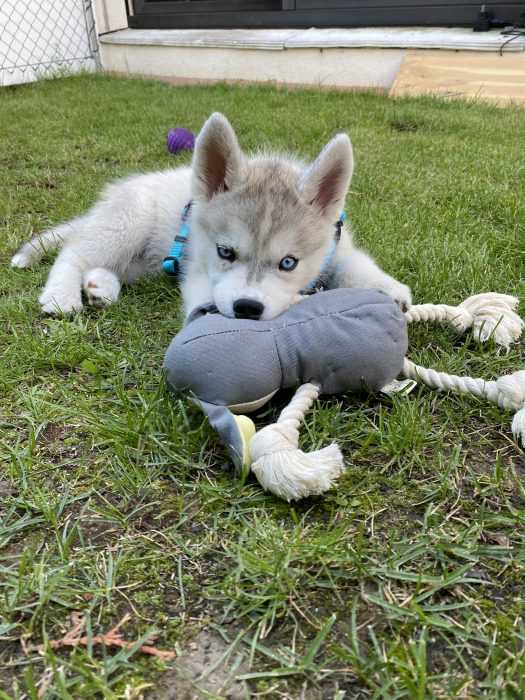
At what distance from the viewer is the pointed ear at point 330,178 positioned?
2419 mm

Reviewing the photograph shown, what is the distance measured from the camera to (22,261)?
3230 mm

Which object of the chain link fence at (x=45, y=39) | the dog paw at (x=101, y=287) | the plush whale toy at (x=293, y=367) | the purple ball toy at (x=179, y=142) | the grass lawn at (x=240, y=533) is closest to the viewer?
the grass lawn at (x=240, y=533)

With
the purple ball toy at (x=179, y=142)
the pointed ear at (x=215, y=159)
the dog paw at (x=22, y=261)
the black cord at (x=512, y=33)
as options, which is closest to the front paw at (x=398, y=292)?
the pointed ear at (x=215, y=159)

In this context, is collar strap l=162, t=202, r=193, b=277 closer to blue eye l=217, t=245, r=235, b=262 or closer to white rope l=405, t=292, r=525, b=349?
blue eye l=217, t=245, r=235, b=262

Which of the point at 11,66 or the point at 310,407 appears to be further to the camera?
the point at 11,66

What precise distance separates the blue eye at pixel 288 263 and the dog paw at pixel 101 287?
0.91 metres

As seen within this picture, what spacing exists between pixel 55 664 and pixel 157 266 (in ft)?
7.70

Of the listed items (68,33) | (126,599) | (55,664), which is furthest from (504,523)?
(68,33)

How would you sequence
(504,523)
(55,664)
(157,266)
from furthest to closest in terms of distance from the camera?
(157,266) → (504,523) → (55,664)

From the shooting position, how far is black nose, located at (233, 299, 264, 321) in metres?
2.09

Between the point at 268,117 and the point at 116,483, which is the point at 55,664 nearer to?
the point at 116,483

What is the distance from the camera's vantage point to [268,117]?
267 inches

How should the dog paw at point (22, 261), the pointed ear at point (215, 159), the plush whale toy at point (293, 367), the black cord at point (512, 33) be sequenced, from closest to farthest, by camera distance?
the plush whale toy at point (293, 367) → the pointed ear at point (215, 159) → the dog paw at point (22, 261) → the black cord at point (512, 33)

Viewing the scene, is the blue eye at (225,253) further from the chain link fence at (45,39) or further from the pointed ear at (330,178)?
the chain link fence at (45,39)
